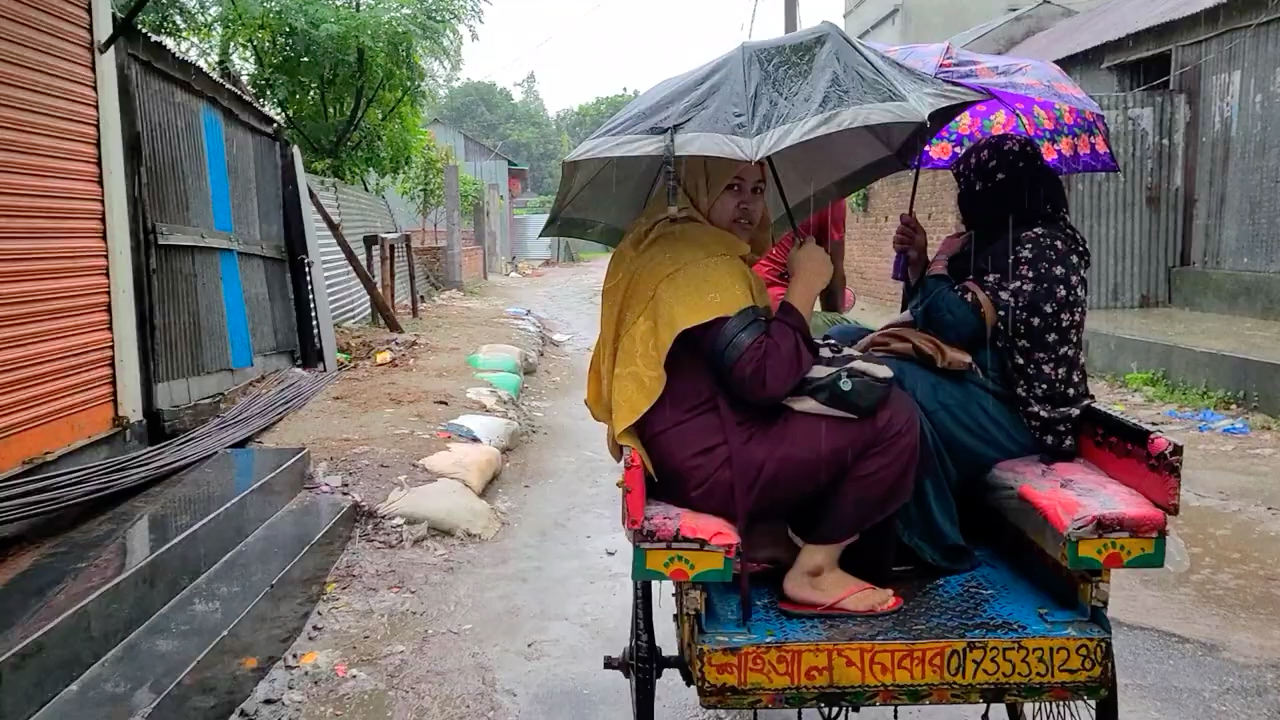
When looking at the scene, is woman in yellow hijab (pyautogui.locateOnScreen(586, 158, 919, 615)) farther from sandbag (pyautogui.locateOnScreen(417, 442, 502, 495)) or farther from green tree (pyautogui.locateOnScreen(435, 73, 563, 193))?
green tree (pyautogui.locateOnScreen(435, 73, 563, 193))

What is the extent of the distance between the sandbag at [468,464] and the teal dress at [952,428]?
3.66 metres

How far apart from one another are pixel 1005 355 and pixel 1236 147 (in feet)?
31.3

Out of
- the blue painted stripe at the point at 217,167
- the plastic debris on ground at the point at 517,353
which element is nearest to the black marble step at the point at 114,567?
the blue painted stripe at the point at 217,167

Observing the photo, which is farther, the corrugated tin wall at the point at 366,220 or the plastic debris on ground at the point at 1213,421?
the corrugated tin wall at the point at 366,220

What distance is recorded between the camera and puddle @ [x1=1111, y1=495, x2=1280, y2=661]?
13.2ft

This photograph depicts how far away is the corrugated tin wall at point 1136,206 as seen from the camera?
11344 millimetres

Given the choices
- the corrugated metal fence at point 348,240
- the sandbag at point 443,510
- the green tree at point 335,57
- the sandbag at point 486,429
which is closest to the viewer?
the sandbag at point 443,510

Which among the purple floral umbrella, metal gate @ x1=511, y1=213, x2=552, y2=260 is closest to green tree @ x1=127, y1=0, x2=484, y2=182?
the purple floral umbrella

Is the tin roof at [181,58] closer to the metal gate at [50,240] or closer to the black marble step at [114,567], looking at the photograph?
the metal gate at [50,240]

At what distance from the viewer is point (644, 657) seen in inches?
103

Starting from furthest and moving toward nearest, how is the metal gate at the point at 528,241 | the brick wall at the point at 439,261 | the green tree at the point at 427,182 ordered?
the metal gate at the point at 528,241 → the green tree at the point at 427,182 → the brick wall at the point at 439,261

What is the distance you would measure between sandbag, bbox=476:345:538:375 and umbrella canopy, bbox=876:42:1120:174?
706 centimetres

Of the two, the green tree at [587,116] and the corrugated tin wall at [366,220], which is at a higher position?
the green tree at [587,116]

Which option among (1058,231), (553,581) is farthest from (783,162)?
(553,581)
